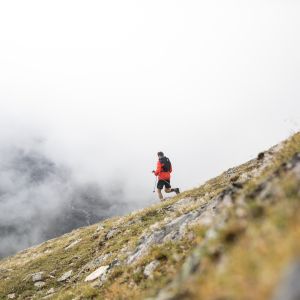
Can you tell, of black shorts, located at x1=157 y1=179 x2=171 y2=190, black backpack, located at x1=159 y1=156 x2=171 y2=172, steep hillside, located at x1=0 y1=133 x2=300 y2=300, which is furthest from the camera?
black shorts, located at x1=157 y1=179 x2=171 y2=190

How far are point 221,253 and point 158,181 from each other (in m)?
24.1

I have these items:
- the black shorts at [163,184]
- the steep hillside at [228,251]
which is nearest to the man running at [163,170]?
the black shorts at [163,184]

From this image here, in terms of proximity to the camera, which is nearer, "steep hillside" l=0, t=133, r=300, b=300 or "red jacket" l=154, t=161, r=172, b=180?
"steep hillside" l=0, t=133, r=300, b=300

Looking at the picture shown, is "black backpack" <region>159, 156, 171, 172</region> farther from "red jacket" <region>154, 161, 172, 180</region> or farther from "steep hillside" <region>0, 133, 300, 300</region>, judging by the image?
"steep hillside" <region>0, 133, 300, 300</region>

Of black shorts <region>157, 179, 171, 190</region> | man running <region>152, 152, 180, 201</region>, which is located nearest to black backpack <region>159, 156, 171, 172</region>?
man running <region>152, 152, 180, 201</region>

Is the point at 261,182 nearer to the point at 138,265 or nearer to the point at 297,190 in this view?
the point at 297,190

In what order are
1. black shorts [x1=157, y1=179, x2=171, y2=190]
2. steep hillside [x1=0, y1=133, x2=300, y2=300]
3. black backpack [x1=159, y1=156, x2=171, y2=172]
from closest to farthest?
steep hillside [x1=0, y1=133, x2=300, y2=300] < black backpack [x1=159, y1=156, x2=171, y2=172] < black shorts [x1=157, y1=179, x2=171, y2=190]

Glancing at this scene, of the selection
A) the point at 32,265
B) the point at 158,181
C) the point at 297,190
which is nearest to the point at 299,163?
the point at 297,190

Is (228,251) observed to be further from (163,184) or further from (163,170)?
(163,184)

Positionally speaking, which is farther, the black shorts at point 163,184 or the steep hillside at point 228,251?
the black shorts at point 163,184

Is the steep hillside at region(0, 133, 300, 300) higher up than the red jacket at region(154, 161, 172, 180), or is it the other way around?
the red jacket at region(154, 161, 172, 180)

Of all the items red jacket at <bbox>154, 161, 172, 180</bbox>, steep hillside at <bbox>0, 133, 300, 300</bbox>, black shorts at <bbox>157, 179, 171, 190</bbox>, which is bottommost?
steep hillside at <bbox>0, 133, 300, 300</bbox>

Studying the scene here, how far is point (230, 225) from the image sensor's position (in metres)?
7.14

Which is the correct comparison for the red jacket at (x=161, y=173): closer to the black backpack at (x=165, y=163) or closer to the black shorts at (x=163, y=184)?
the black backpack at (x=165, y=163)
